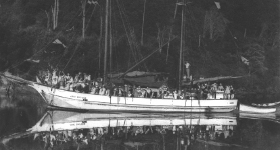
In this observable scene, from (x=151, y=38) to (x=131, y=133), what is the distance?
2389 centimetres

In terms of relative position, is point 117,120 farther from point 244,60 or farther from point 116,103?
point 244,60

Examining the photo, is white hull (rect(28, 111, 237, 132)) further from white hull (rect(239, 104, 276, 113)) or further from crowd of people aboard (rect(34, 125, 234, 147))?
white hull (rect(239, 104, 276, 113))

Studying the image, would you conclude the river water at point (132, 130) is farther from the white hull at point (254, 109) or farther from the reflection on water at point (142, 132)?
the white hull at point (254, 109)

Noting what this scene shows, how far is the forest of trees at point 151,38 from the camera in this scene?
44.6 m

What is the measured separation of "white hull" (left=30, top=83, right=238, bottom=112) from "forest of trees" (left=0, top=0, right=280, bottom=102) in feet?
21.4

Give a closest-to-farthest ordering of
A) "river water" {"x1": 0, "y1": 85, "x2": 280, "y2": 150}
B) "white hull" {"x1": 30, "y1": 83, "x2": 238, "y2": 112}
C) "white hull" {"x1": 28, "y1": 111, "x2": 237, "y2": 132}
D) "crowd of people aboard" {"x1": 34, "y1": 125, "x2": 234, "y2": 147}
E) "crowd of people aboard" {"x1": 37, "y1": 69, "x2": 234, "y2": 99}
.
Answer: "river water" {"x1": 0, "y1": 85, "x2": 280, "y2": 150}, "crowd of people aboard" {"x1": 34, "y1": 125, "x2": 234, "y2": 147}, "white hull" {"x1": 28, "y1": 111, "x2": 237, "y2": 132}, "white hull" {"x1": 30, "y1": 83, "x2": 238, "y2": 112}, "crowd of people aboard" {"x1": 37, "y1": 69, "x2": 234, "y2": 99}

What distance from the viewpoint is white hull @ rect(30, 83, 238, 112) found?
3412 cm

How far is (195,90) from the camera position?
36.9m

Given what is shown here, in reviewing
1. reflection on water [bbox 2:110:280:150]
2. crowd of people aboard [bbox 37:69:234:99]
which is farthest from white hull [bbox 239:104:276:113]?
reflection on water [bbox 2:110:280:150]

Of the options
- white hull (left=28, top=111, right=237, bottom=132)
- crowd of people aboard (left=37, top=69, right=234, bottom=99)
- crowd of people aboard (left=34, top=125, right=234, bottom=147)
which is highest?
crowd of people aboard (left=37, top=69, right=234, bottom=99)

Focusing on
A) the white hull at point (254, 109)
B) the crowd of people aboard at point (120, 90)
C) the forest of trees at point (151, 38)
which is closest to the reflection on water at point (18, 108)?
the crowd of people aboard at point (120, 90)

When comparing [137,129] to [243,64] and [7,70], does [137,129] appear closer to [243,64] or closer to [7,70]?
[7,70]

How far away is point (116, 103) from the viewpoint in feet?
A: 113

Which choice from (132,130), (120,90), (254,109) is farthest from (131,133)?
(254,109)
